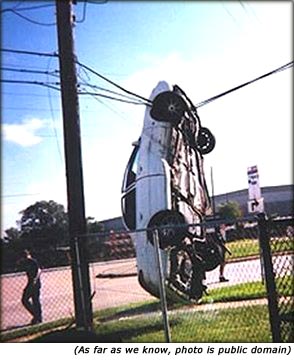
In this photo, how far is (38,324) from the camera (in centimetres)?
455

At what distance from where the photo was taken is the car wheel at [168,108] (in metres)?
3.95

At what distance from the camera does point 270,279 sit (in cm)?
329

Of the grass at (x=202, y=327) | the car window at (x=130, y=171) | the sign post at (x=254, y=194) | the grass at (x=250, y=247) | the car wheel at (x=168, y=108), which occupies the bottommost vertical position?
the grass at (x=202, y=327)

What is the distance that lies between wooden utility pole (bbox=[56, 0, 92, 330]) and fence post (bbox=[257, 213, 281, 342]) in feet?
5.06

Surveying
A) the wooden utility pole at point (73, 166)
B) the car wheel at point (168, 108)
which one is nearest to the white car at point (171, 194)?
the car wheel at point (168, 108)

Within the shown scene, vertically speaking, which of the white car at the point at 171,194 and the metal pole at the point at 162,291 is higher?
the white car at the point at 171,194

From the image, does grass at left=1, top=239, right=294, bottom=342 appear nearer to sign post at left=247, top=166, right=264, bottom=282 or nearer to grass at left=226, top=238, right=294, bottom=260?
grass at left=226, top=238, right=294, bottom=260

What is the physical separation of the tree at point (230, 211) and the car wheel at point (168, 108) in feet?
2.19

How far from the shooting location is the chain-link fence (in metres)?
3.54

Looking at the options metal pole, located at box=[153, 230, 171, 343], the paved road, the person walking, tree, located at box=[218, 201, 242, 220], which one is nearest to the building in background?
tree, located at box=[218, 201, 242, 220]

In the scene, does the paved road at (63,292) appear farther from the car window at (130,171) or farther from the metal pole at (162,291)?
the car window at (130,171)

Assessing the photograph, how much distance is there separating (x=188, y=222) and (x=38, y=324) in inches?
58.6

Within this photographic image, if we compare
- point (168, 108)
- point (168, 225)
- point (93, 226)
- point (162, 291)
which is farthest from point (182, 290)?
point (168, 108)

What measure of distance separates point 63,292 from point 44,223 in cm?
68
